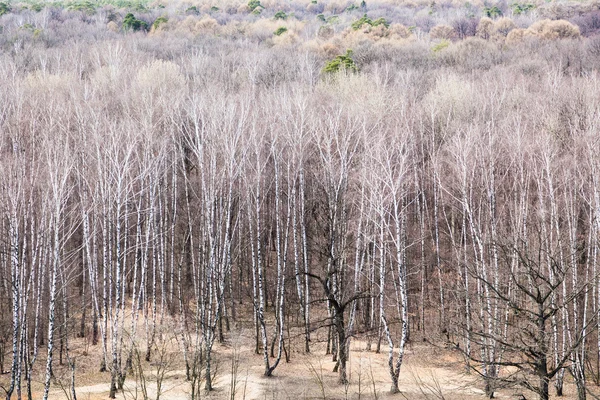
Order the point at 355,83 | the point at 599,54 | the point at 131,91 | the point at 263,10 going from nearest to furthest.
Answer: the point at 131,91 < the point at 355,83 < the point at 599,54 < the point at 263,10

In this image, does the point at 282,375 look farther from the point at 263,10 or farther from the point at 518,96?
the point at 263,10

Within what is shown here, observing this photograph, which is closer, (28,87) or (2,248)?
(2,248)

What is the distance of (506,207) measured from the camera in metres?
35.5

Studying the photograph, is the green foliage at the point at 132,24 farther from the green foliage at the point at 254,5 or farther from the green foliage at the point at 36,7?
the green foliage at the point at 254,5

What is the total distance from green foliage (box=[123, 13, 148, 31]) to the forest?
0.32m

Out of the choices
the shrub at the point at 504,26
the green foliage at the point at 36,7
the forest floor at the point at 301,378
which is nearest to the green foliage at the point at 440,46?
the shrub at the point at 504,26

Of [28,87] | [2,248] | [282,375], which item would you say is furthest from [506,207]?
[28,87]

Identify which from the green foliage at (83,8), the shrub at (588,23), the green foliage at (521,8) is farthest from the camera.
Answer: the green foliage at (521,8)

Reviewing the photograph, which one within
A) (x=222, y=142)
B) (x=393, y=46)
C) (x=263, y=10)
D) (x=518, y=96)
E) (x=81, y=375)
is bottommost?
(x=81, y=375)

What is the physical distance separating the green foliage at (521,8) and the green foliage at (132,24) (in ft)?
193

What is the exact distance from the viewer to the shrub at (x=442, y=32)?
84.6m

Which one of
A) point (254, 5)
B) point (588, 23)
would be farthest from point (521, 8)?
point (254, 5)

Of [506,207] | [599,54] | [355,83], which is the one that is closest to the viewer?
[506,207]

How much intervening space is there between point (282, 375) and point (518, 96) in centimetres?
3080
